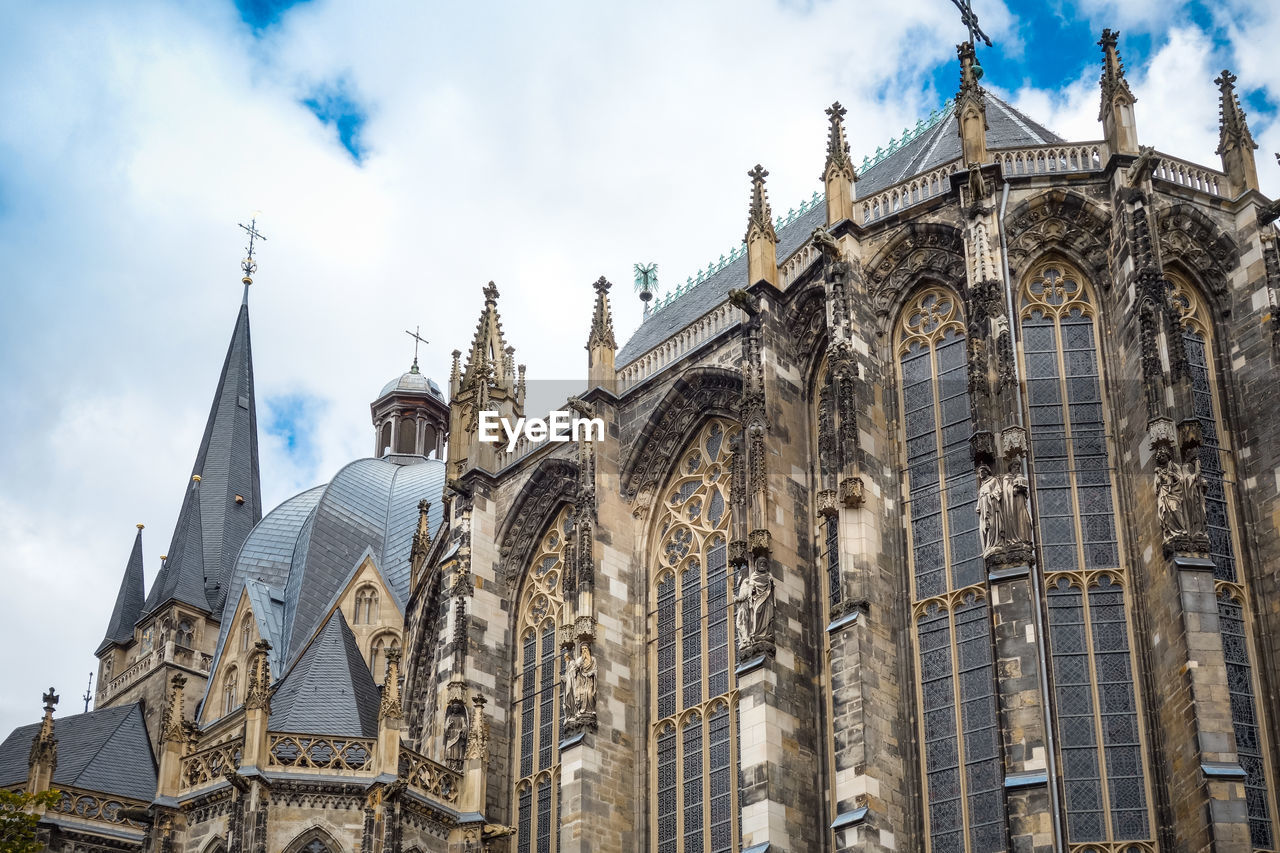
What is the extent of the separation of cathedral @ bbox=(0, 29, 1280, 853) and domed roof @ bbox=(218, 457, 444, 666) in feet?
29.0

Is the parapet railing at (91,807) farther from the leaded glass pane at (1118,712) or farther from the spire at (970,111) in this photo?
the spire at (970,111)

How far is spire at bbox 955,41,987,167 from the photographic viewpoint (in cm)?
2767

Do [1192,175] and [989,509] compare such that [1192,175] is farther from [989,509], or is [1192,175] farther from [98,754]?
[98,754]

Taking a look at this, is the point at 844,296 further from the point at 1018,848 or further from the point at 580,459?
the point at 1018,848

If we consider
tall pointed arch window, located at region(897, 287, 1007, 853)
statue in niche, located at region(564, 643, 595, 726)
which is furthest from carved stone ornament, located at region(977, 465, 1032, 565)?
statue in niche, located at region(564, 643, 595, 726)

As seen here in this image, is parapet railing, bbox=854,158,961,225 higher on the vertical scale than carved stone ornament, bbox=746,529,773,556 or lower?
higher

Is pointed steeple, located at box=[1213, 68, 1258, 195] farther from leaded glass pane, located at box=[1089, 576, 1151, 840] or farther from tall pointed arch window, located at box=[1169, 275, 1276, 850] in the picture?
leaded glass pane, located at box=[1089, 576, 1151, 840]

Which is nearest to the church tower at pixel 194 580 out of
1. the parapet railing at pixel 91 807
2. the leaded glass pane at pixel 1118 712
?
the parapet railing at pixel 91 807

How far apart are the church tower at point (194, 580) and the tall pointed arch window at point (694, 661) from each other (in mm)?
17230

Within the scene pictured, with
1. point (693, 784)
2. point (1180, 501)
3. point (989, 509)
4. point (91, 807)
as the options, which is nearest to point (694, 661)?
point (693, 784)

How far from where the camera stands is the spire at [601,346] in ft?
109

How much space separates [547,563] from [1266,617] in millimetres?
14562

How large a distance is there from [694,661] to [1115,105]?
11729mm

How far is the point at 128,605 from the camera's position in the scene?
49.8m
